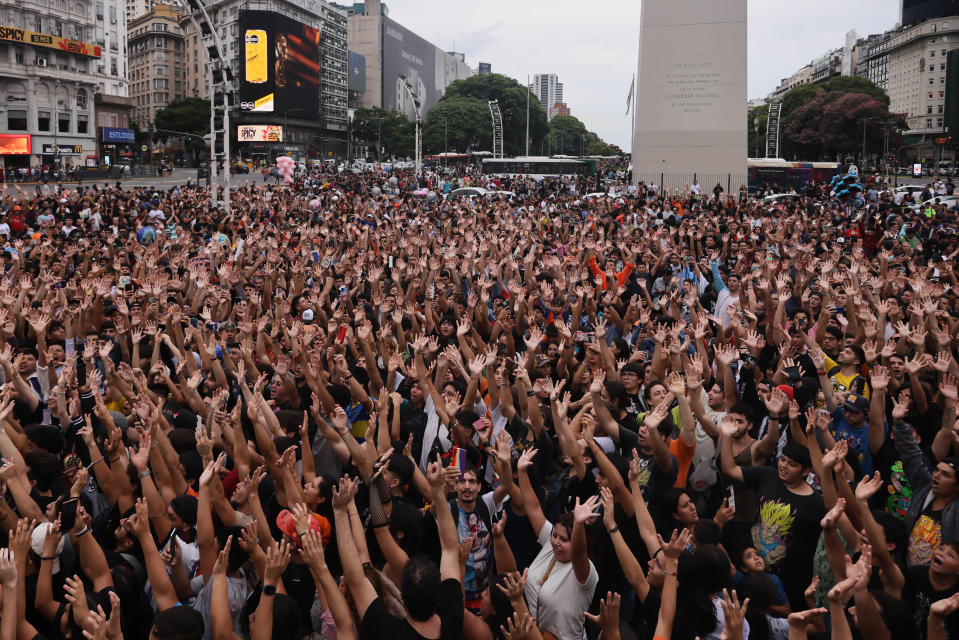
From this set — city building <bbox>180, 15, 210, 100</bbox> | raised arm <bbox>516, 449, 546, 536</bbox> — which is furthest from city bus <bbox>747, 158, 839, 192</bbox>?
city building <bbox>180, 15, 210, 100</bbox>

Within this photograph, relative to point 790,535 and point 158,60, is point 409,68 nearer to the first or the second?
point 158,60

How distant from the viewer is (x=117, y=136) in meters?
75.9

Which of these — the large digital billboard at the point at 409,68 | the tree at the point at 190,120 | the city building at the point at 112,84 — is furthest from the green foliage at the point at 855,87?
the city building at the point at 112,84

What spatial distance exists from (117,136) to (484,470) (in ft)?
270

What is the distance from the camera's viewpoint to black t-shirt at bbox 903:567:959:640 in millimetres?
3482

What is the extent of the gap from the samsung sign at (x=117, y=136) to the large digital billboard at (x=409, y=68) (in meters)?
53.4

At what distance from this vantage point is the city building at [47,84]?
63.8m

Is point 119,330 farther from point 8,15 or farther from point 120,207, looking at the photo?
point 8,15

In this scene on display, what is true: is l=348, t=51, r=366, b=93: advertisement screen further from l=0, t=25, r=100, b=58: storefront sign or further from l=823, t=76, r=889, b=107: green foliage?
l=823, t=76, r=889, b=107: green foliage

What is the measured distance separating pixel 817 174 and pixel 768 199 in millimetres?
18414

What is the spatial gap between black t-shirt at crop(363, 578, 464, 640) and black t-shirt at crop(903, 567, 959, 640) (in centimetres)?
217

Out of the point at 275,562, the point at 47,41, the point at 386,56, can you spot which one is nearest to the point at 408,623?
the point at 275,562

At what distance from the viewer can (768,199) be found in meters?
27.9

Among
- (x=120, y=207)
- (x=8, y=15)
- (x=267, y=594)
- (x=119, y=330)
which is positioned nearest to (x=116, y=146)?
(x=8, y=15)
